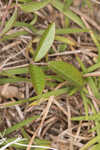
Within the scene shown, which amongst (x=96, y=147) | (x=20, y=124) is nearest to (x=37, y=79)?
(x=20, y=124)

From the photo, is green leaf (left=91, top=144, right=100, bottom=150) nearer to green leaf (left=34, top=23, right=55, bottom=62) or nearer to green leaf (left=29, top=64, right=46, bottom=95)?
green leaf (left=29, top=64, right=46, bottom=95)

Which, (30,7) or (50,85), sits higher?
(30,7)

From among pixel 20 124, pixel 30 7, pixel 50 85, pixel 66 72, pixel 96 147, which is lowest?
pixel 96 147

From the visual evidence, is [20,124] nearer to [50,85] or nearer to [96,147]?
[50,85]

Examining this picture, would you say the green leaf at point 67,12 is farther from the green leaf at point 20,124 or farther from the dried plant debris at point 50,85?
the green leaf at point 20,124

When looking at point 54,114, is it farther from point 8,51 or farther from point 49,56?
point 8,51

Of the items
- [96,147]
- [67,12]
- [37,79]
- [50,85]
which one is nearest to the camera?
[37,79]

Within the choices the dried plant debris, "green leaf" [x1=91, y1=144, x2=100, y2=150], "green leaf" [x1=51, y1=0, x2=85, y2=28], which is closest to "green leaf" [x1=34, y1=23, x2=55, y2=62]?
the dried plant debris

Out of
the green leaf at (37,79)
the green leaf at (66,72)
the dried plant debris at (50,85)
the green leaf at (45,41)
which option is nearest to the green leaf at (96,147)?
the dried plant debris at (50,85)
